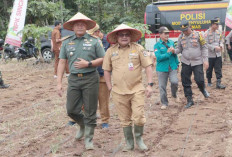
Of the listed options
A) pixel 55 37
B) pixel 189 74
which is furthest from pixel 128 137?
pixel 55 37

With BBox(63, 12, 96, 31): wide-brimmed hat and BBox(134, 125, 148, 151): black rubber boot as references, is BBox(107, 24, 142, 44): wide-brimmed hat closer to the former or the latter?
BBox(63, 12, 96, 31): wide-brimmed hat

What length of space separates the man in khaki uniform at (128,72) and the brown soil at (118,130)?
1.60ft

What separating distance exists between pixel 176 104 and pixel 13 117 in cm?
318

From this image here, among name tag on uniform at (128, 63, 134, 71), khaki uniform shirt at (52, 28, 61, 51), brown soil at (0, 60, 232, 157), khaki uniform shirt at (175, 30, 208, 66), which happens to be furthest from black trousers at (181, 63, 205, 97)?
khaki uniform shirt at (52, 28, 61, 51)

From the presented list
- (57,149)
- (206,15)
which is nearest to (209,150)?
(57,149)

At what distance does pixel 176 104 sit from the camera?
7.56 meters

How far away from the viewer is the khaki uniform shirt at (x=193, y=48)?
22.7 feet

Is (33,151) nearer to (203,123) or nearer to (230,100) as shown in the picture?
(203,123)

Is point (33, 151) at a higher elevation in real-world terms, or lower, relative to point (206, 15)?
lower

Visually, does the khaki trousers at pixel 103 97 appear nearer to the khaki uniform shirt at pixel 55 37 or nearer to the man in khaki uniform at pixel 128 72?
the man in khaki uniform at pixel 128 72

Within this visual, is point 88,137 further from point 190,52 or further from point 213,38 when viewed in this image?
point 213,38

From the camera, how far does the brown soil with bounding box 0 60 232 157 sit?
4883mm

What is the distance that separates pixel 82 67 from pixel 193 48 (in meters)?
2.90

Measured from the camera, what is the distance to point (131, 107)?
4.72m
